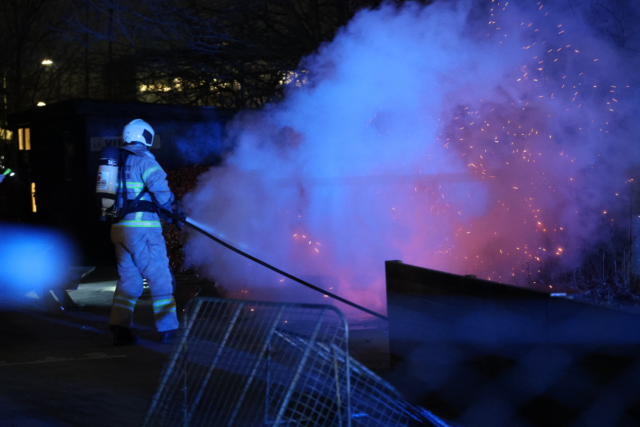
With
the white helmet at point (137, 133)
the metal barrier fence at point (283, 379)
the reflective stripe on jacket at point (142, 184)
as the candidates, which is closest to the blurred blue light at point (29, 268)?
the reflective stripe on jacket at point (142, 184)

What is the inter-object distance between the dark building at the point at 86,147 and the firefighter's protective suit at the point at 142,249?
5.99m

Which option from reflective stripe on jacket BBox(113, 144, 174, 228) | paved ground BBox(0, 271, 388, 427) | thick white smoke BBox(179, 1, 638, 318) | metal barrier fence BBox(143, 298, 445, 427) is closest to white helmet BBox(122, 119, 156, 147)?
reflective stripe on jacket BBox(113, 144, 174, 228)

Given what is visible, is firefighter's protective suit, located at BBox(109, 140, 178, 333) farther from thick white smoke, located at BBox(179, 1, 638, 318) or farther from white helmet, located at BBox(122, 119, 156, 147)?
thick white smoke, located at BBox(179, 1, 638, 318)

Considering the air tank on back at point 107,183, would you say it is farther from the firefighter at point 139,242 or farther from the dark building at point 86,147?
the dark building at point 86,147

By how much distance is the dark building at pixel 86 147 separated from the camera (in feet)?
38.2

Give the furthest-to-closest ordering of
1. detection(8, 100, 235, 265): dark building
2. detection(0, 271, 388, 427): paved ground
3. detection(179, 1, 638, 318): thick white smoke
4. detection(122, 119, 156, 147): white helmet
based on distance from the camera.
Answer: detection(8, 100, 235, 265): dark building < detection(179, 1, 638, 318): thick white smoke < detection(122, 119, 156, 147): white helmet < detection(0, 271, 388, 427): paved ground

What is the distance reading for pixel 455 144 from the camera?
298 inches

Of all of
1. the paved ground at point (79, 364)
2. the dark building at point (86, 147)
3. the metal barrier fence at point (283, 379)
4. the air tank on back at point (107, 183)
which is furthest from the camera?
the dark building at point (86, 147)

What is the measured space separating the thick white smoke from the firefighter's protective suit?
2.11 meters

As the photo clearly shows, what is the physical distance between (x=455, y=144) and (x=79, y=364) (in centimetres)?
459

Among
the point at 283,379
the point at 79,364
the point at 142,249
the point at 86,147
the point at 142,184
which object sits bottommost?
the point at 79,364

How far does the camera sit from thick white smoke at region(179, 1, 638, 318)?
7258mm

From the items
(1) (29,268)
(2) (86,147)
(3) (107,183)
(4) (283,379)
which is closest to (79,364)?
(3) (107,183)

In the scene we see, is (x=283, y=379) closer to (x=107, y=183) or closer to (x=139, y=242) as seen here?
(x=139, y=242)
